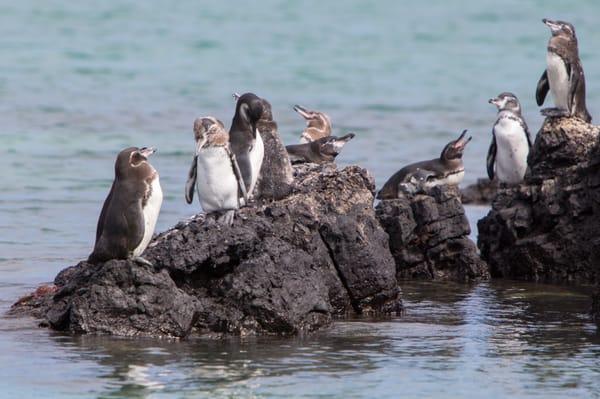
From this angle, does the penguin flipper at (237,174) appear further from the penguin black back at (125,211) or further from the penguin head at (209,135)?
the penguin black back at (125,211)

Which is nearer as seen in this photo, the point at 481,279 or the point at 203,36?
the point at 481,279

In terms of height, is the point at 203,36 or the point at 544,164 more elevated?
the point at 203,36

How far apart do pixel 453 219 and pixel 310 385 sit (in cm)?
512

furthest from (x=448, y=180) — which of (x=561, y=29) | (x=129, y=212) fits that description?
(x=129, y=212)

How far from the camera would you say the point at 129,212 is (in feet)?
32.4

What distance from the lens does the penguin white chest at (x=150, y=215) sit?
995cm

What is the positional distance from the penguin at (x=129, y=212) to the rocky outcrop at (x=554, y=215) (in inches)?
177

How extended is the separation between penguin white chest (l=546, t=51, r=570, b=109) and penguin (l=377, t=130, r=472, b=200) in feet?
4.09

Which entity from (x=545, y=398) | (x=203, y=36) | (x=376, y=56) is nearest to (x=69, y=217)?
(x=545, y=398)

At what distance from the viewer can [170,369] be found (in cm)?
874

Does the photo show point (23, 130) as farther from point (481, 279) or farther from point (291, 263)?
point (291, 263)

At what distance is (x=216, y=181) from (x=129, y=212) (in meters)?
1.01

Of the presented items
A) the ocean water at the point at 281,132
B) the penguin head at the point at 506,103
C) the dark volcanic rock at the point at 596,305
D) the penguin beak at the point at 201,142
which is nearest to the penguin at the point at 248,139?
the penguin beak at the point at 201,142

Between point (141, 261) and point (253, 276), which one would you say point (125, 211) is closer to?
point (141, 261)
